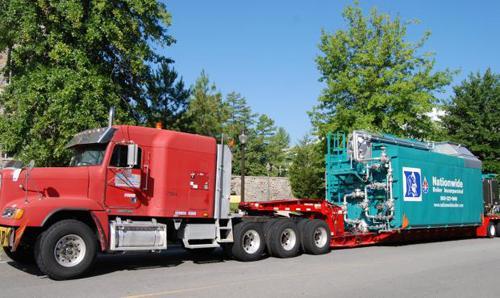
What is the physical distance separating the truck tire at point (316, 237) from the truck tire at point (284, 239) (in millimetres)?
288

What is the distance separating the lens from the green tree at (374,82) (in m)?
24.4

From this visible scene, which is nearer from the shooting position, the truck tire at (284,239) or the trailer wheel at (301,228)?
the truck tire at (284,239)

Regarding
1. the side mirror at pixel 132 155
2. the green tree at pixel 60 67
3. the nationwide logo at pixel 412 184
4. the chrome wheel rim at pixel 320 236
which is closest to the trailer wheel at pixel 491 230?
the nationwide logo at pixel 412 184

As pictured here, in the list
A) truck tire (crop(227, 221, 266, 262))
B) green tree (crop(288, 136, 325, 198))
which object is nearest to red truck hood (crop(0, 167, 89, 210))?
truck tire (crop(227, 221, 266, 262))

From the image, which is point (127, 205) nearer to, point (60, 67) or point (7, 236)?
point (7, 236)

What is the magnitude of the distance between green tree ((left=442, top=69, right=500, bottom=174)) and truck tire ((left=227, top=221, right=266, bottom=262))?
2672cm

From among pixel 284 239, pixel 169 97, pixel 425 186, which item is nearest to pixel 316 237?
pixel 284 239

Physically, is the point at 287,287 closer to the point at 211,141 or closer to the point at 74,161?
the point at 211,141

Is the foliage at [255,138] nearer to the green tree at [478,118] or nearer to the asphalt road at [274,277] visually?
the green tree at [478,118]

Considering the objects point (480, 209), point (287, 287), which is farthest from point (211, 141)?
point (480, 209)

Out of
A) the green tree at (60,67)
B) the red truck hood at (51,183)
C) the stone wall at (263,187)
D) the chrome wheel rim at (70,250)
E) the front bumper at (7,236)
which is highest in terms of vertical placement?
the green tree at (60,67)

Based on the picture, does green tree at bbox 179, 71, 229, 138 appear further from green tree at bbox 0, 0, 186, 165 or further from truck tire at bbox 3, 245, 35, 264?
truck tire at bbox 3, 245, 35, 264

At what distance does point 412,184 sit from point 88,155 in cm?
1010

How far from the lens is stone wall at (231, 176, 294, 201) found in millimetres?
42344
